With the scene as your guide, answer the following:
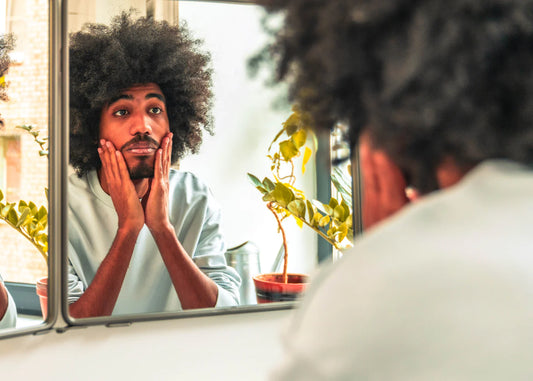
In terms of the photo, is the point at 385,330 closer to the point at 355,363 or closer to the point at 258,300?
the point at 355,363

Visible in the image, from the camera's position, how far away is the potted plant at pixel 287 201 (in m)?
1.42

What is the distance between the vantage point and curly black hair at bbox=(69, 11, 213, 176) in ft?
3.94

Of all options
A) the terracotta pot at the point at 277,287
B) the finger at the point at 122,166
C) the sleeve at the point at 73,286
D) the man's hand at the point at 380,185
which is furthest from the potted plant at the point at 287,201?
the man's hand at the point at 380,185

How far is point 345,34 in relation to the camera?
477mm

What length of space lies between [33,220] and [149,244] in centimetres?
27

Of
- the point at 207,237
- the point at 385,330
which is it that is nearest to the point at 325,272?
the point at 385,330

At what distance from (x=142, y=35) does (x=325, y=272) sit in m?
1.00

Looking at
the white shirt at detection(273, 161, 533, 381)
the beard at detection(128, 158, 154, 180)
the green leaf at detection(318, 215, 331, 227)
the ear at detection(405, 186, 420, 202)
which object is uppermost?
the beard at detection(128, 158, 154, 180)

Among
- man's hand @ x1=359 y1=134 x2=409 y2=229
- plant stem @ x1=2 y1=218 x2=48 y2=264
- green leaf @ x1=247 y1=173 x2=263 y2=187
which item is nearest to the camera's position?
man's hand @ x1=359 y1=134 x2=409 y2=229

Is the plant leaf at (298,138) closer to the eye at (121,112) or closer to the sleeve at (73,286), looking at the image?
the eye at (121,112)

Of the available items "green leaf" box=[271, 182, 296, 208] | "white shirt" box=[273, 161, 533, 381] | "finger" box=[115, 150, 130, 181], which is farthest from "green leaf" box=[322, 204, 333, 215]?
"white shirt" box=[273, 161, 533, 381]

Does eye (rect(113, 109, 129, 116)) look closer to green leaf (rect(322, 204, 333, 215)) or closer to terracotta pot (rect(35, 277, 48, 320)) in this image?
terracotta pot (rect(35, 277, 48, 320))

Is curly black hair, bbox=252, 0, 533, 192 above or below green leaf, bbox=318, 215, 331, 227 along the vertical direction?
above

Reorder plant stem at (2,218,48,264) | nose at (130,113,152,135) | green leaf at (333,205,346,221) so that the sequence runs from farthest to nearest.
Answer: green leaf at (333,205,346,221) → nose at (130,113,152,135) → plant stem at (2,218,48,264)
